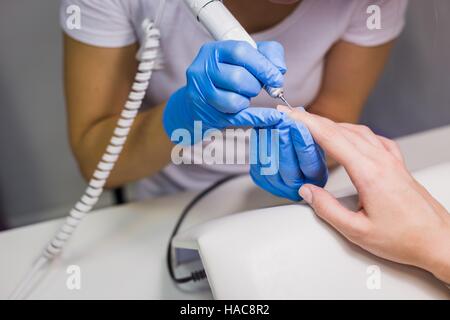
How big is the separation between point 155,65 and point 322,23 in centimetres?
28

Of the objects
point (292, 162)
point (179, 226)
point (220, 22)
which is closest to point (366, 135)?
point (292, 162)

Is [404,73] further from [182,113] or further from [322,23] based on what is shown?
[182,113]

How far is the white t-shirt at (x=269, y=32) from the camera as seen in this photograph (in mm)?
738

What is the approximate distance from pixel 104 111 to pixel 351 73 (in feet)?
1.40

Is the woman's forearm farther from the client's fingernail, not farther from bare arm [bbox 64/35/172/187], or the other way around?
the client's fingernail

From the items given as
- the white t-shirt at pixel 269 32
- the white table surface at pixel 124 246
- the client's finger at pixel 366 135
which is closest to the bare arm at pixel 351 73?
the white t-shirt at pixel 269 32

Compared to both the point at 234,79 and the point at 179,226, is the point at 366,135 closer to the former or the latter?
the point at 234,79

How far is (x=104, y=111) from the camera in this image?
2.74 feet

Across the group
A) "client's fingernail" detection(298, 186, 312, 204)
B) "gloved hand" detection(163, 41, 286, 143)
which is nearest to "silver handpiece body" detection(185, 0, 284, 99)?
"gloved hand" detection(163, 41, 286, 143)

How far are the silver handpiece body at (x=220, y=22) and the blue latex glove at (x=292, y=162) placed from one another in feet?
0.15

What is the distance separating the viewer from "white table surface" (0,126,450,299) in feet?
2.51

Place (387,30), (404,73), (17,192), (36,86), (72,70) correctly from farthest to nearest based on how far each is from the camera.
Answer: (17,192)
(36,86)
(404,73)
(387,30)
(72,70)

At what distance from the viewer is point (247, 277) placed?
22.0 inches

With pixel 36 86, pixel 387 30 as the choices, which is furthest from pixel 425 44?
pixel 36 86
